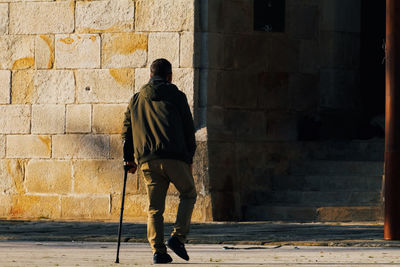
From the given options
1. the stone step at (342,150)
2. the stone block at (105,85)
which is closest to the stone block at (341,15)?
the stone step at (342,150)

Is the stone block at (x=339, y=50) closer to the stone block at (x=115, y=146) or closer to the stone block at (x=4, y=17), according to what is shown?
the stone block at (x=115, y=146)

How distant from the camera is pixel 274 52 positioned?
1395 cm

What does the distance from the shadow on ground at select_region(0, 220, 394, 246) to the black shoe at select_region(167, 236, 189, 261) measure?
1706 mm

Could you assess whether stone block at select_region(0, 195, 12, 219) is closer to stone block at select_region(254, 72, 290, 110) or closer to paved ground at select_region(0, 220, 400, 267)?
paved ground at select_region(0, 220, 400, 267)

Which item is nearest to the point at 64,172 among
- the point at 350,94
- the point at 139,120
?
the point at 350,94

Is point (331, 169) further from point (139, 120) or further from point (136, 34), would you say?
point (139, 120)

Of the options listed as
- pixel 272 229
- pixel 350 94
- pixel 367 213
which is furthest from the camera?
pixel 350 94

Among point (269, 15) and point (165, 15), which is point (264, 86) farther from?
point (165, 15)

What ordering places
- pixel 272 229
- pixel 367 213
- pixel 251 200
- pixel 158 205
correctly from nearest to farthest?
1. pixel 158 205
2. pixel 272 229
3. pixel 367 213
4. pixel 251 200

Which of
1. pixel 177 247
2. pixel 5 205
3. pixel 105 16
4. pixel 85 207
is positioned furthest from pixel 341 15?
pixel 177 247

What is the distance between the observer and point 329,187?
44.4 feet

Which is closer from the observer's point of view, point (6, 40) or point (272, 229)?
point (272, 229)

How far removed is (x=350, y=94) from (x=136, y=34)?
322 cm

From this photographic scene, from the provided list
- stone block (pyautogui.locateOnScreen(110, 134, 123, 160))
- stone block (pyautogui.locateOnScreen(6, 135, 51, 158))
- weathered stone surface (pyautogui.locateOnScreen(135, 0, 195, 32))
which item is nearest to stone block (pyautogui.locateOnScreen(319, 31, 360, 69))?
weathered stone surface (pyautogui.locateOnScreen(135, 0, 195, 32))
